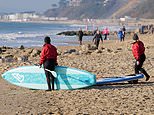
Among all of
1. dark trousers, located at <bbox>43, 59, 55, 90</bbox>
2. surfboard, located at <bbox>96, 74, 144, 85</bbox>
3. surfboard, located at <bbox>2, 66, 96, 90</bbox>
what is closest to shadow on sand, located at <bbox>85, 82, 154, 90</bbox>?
surfboard, located at <bbox>96, 74, 144, 85</bbox>

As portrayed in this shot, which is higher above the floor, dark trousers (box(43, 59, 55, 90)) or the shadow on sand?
dark trousers (box(43, 59, 55, 90))

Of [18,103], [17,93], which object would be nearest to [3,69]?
[17,93]

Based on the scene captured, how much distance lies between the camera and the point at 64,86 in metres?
11.4

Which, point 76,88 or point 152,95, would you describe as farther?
point 76,88

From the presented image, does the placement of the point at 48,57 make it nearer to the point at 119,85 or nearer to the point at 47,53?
the point at 47,53

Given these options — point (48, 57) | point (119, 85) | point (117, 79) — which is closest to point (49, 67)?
point (48, 57)

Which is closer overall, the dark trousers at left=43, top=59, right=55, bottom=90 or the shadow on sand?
the dark trousers at left=43, top=59, right=55, bottom=90

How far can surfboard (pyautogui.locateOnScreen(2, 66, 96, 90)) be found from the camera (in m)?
11.2

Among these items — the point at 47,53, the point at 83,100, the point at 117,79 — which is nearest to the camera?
the point at 83,100

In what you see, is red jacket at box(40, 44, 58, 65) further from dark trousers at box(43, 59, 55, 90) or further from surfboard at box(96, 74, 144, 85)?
surfboard at box(96, 74, 144, 85)

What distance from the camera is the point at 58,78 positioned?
37.1 feet

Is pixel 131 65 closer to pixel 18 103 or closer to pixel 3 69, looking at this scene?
pixel 3 69

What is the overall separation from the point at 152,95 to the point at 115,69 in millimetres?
4779

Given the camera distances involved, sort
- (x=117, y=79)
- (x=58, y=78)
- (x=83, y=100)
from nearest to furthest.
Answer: (x=83, y=100) < (x=58, y=78) < (x=117, y=79)
